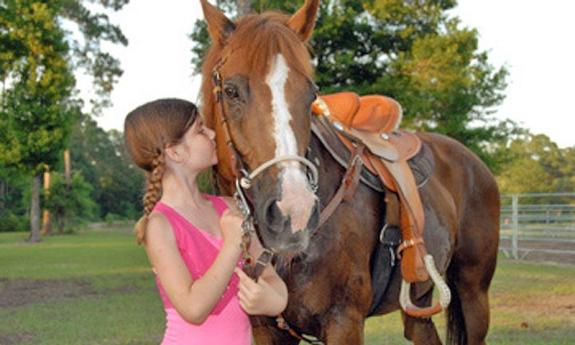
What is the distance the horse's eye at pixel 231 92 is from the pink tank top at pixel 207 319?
51 centimetres

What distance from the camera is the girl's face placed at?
6.14ft

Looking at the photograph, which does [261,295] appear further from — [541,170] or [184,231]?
[541,170]

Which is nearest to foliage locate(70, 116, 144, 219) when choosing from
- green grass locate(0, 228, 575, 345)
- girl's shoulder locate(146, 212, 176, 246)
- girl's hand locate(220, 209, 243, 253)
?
green grass locate(0, 228, 575, 345)

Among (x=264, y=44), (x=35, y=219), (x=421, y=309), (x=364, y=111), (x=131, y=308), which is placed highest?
(x=264, y=44)

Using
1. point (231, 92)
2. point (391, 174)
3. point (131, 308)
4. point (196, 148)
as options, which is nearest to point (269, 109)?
point (231, 92)

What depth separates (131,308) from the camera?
794 cm

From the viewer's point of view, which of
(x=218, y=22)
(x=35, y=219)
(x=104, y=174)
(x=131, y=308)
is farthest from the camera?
(x=104, y=174)

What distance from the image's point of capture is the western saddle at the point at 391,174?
2994 mm

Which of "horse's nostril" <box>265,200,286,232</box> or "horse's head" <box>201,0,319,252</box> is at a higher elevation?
"horse's head" <box>201,0,319,252</box>

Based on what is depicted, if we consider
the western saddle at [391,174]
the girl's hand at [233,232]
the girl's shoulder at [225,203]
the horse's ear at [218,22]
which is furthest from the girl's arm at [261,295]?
the western saddle at [391,174]

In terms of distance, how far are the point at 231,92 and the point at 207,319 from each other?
0.78 m

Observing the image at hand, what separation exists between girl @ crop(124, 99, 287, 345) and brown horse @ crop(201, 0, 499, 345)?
0.18 m

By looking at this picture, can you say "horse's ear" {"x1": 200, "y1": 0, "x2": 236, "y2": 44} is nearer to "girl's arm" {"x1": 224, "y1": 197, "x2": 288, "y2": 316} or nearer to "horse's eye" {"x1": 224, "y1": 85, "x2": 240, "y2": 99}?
"horse's eye" {"x1": 224, "y1": 85, "x2": 240, "y2": 99}

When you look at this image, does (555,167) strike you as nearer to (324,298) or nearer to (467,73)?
(467,73)
